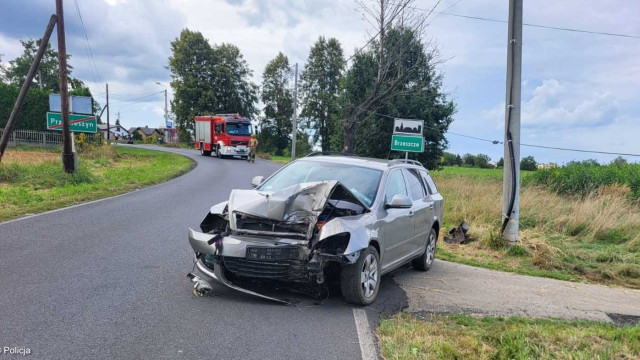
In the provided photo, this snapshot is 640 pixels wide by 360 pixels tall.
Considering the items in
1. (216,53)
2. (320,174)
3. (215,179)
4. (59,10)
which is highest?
(216,53)

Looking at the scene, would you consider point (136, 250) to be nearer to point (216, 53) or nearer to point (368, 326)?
point (368, 326)

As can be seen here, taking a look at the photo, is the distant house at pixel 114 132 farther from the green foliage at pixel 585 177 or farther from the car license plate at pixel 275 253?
the car license plate at pixel 275 253

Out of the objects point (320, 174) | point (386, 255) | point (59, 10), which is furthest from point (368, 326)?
point (59, 10)

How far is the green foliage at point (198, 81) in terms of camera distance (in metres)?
55.2

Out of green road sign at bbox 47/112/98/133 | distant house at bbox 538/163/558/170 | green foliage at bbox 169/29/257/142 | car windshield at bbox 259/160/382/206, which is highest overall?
green foliage at bbox 169/29/257/142

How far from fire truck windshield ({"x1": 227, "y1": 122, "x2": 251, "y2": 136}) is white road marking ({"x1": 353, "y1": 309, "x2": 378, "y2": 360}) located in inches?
1240

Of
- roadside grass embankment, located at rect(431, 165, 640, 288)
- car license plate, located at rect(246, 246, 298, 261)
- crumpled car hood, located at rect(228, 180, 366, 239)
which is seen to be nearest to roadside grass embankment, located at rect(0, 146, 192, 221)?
crumpled car hood, located at rect(228, 180, 366, 239)

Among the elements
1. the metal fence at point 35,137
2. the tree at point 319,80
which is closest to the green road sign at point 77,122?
the metal fence at point 35,137

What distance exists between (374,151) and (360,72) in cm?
594

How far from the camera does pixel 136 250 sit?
688cm

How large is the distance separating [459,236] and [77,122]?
53.9 feet

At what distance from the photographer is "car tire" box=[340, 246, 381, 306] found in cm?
484

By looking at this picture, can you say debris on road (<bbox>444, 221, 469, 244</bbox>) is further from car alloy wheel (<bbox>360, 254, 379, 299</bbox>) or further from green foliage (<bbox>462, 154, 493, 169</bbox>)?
green foliage (<bbox>462, 154, 493, 169</bbox>)

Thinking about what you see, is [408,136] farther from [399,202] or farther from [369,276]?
[369,276]
